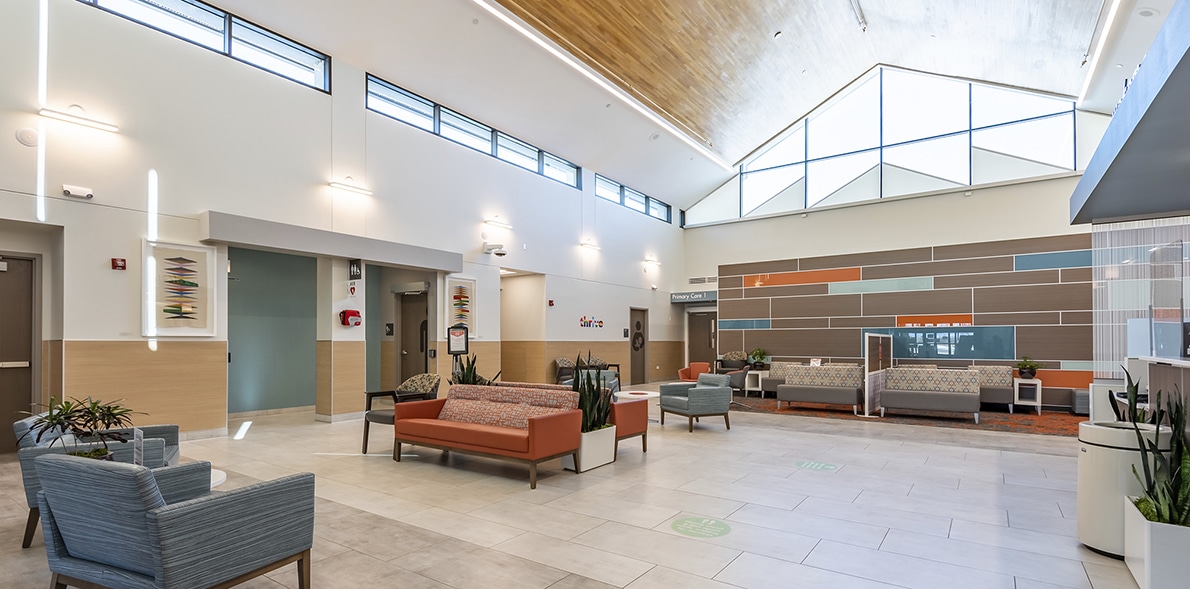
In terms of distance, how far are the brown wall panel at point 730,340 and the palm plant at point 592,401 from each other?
9.11 m

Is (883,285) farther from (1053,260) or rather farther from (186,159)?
(186,159)

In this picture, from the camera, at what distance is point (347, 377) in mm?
9102

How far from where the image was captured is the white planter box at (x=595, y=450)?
5.62 m

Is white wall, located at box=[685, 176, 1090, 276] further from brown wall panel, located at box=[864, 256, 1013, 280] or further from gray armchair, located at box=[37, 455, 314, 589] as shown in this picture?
gray armchair, located at box=[37, 455, 314, 589]

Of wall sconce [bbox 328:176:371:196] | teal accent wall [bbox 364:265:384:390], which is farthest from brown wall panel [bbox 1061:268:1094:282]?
teal accent wall [bbox 364:265:384:390]

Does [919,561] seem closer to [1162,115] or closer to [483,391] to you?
[1162,115]

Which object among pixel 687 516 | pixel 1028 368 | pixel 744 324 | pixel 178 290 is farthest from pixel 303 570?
pixel 744 324

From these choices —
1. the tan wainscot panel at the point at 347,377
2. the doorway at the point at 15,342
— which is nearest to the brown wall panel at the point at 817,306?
the tan wainscot panel at the point at 347,377

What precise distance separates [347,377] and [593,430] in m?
5.02

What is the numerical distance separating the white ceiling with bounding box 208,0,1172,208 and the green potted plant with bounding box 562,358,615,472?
19.3 feet

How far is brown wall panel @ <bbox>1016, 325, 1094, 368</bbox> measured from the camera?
10.7m

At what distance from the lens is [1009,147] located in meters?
12.9

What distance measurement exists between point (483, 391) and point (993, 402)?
9.42 metres

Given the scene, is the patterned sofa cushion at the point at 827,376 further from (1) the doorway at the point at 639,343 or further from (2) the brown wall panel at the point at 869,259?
(1) the doorway at the point at 639,343
